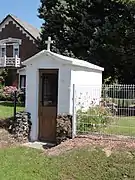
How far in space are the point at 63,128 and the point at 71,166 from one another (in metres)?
2.31

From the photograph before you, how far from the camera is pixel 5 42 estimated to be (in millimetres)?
35219

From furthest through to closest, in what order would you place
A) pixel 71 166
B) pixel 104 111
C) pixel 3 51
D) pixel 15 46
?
pixel 3 51, pixel 15 46, pixel 104 111, pixel 71 166

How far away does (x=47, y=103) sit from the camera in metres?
12.0

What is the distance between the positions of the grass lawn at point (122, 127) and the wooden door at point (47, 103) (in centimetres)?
188

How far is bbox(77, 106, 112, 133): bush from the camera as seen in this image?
11.0 meters

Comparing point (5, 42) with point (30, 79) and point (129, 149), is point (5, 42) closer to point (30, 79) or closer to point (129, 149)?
point (30, 79)

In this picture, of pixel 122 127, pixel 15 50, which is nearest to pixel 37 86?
pixel 122 127

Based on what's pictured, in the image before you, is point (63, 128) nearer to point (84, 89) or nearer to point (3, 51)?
point (84, 89)

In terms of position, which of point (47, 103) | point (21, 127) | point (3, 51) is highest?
point (3, 51)

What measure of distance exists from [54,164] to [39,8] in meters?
18.1

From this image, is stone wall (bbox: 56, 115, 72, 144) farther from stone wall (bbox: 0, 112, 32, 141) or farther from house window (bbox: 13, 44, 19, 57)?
house window (bbox: 13, 44, 19, 57)

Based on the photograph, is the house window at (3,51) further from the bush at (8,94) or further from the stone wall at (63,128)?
the stone wall at (63,128)

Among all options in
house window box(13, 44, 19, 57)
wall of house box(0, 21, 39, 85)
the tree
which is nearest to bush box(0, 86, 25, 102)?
wall of house box(0, 21, 39, 85)

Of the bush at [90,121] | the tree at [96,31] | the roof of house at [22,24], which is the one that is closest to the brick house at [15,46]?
the roof of house at [22,24]
